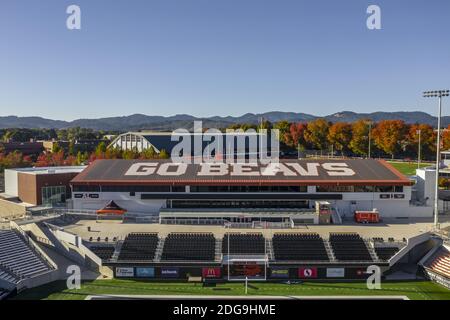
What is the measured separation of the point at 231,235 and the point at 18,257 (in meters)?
17.0

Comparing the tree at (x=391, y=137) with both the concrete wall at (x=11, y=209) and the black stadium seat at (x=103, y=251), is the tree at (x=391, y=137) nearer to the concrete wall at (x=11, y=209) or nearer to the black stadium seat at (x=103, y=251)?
the black stadium seat at (x=103, y=251)

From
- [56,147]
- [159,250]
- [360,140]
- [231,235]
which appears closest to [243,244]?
[231,235]

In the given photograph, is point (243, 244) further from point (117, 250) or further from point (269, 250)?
point (117, 250)

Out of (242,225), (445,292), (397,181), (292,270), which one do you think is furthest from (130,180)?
(445,292)

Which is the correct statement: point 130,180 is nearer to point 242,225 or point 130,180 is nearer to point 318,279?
point 242,225

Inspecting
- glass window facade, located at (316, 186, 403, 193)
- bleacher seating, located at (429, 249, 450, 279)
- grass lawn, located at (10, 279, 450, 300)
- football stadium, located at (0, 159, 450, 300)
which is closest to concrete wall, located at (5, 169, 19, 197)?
football stadium, located at (0, 159, 450, 300)

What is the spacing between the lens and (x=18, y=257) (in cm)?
3472

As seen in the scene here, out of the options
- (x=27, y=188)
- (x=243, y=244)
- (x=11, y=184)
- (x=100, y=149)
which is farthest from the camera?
(x=100, y=149)

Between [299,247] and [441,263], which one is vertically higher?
[299,247]

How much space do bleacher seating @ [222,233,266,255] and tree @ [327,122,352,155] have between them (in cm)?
6172

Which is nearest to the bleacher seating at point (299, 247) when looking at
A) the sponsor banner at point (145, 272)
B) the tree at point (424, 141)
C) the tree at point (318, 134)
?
the sponsor banner at point (145, 272)

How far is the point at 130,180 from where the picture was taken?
44.3m

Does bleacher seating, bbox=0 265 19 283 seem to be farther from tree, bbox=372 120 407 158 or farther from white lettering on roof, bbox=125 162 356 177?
tree, bbox=372 120 407 158

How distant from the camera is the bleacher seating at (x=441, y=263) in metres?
32.7
